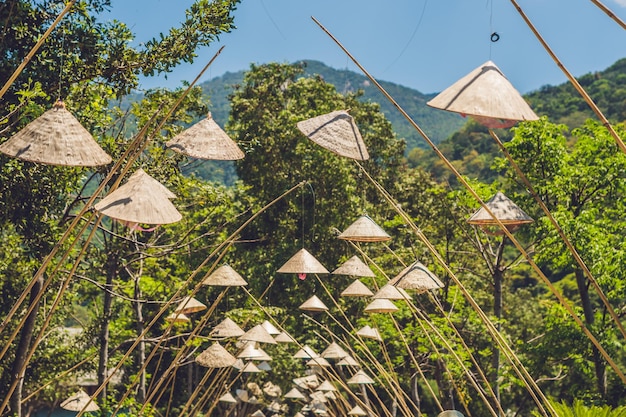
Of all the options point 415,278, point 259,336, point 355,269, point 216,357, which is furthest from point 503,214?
point 259,336

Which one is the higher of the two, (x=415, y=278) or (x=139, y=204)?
(x=139, y=204)

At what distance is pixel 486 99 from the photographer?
185cm

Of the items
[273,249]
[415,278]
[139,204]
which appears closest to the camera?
[139,204]

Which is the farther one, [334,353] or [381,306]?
[334,353]

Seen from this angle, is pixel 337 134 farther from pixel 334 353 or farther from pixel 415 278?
pixel 334 353

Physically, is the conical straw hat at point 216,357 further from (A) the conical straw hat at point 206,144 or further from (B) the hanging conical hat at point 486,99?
(B) the hanging conical hat at point 486,99

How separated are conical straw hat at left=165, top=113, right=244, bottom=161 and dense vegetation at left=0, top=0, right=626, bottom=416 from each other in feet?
0.73

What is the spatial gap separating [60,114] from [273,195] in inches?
404

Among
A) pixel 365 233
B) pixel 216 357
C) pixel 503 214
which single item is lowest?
pixel 216 357

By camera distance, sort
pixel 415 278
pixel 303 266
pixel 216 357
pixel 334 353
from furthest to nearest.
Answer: pixel 334 353, pixel 216 357, pixel 303 266, pixel 415 278

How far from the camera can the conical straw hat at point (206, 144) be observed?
2.96 metres

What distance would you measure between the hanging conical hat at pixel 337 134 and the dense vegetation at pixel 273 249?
405mm

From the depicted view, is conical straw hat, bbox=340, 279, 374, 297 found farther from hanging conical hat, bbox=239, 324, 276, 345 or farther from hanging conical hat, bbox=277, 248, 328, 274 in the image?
hanging conical hat, bbox=239, 324, 276, 345

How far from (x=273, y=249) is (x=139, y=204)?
995cm
